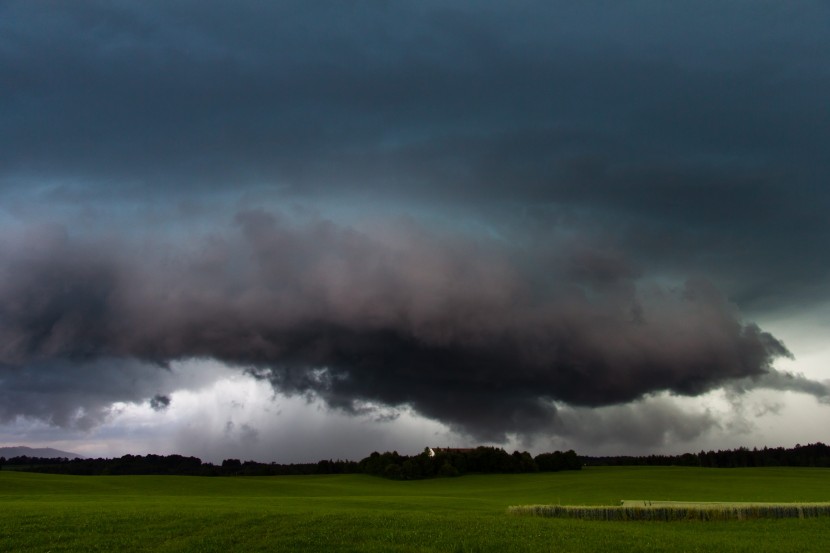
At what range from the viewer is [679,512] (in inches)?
1644

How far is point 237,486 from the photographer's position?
9481cm

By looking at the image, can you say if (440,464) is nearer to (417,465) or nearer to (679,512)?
(417,465)

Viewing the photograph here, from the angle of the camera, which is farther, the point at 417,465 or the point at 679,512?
the point at 417,465

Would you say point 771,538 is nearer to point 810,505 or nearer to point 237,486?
point 810,505

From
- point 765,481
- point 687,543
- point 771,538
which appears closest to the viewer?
point 687,543

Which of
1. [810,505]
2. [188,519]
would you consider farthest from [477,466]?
[188,519]

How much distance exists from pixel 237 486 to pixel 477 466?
7115cm

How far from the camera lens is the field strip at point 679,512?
41.4m

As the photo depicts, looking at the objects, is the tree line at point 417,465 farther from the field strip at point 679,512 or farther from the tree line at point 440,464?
the field strip at point 679,512

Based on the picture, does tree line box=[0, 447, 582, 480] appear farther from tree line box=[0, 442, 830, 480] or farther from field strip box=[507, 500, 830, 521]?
field strip box=[507, 500, 830, 521]

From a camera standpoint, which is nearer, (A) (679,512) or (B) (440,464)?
(A) (679,512)

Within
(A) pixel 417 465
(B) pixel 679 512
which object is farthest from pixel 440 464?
(B) pixel 679 512

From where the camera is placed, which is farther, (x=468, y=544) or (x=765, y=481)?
(x=765, y=481)

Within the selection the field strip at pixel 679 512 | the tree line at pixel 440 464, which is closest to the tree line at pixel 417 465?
the tree line at pixel 440 464
